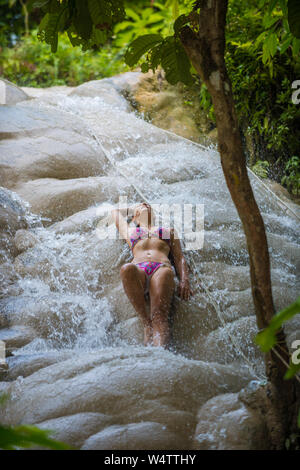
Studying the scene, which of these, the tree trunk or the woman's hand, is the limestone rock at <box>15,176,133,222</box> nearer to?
the woman's hand

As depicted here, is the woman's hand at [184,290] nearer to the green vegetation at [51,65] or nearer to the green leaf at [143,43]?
the green leaf at [143,43]

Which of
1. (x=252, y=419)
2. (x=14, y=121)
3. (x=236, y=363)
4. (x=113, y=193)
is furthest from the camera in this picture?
(x=14, y=121)

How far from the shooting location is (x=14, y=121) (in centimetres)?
464

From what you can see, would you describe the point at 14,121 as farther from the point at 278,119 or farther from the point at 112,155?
the point at 278,119

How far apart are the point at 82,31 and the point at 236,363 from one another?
187cm

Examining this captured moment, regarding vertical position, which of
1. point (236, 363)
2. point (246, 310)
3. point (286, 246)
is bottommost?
point (236, 363)

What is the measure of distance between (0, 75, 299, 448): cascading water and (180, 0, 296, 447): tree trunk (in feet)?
1.31

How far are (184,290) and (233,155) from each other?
1.52 metres

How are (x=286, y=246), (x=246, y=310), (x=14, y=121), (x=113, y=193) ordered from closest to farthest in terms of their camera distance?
(x=246, y=310)
(x=286, y=246)
(x=113, y=193)
(x=14, y=121)

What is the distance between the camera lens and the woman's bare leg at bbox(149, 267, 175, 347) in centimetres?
250

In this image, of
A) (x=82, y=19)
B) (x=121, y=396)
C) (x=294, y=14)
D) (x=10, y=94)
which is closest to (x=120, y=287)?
(x=121, y=396)

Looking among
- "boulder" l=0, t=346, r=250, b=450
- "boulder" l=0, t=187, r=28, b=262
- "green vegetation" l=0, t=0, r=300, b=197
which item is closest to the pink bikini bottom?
"boulder" l=0, t=346, r=250, b=450

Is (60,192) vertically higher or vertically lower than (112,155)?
lower
